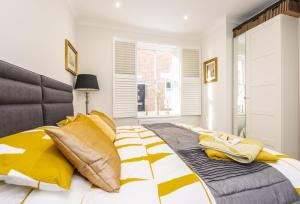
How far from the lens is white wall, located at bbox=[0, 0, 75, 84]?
1.17 m

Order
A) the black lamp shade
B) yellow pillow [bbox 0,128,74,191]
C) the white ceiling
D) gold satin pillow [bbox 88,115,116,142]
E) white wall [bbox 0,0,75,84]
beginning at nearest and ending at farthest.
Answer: yellow pillow [bbox 0,128,74,191] → white wall [bbox 0,0,75,84] → gold satin pillow [bbox 88,115,116,142] → the white ceiling → the black lamp shade

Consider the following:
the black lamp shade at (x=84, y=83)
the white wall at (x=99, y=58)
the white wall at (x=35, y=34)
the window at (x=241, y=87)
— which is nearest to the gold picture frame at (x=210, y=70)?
the window at (x=241, y=87)

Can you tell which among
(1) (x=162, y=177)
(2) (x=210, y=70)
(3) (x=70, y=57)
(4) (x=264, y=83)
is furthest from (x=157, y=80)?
(1) (x=162, y=177)

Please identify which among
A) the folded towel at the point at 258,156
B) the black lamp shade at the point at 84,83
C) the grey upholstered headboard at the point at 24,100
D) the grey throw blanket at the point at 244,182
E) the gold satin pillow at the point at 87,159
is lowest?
the grey throw blanket at the point at 244,182

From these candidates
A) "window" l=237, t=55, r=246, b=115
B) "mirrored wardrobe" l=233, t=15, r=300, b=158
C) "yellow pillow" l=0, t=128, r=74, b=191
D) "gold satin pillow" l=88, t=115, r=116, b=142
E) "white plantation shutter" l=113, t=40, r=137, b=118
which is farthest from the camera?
"white plantation shutter" l=113, t=40, r=137, b=118

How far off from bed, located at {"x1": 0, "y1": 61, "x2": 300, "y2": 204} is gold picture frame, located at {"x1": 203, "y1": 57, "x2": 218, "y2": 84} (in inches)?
103

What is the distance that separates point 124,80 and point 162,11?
60.3 inches

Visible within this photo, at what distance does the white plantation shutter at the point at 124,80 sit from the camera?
3428 millimetres

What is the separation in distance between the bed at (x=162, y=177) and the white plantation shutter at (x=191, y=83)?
2714 millimetres

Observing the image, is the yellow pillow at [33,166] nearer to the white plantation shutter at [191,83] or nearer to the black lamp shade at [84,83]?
the black lamp shade at [84,83]

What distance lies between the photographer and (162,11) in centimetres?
293

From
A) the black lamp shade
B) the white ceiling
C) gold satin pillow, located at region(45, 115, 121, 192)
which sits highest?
the white ceiling

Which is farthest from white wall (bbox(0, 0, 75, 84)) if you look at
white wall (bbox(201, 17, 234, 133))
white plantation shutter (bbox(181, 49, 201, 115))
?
white wall (bbox(201, 17, 234, 133))

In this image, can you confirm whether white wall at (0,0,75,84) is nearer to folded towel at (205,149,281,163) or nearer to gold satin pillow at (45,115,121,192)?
gold satin pillow at (45,115,121,192)
